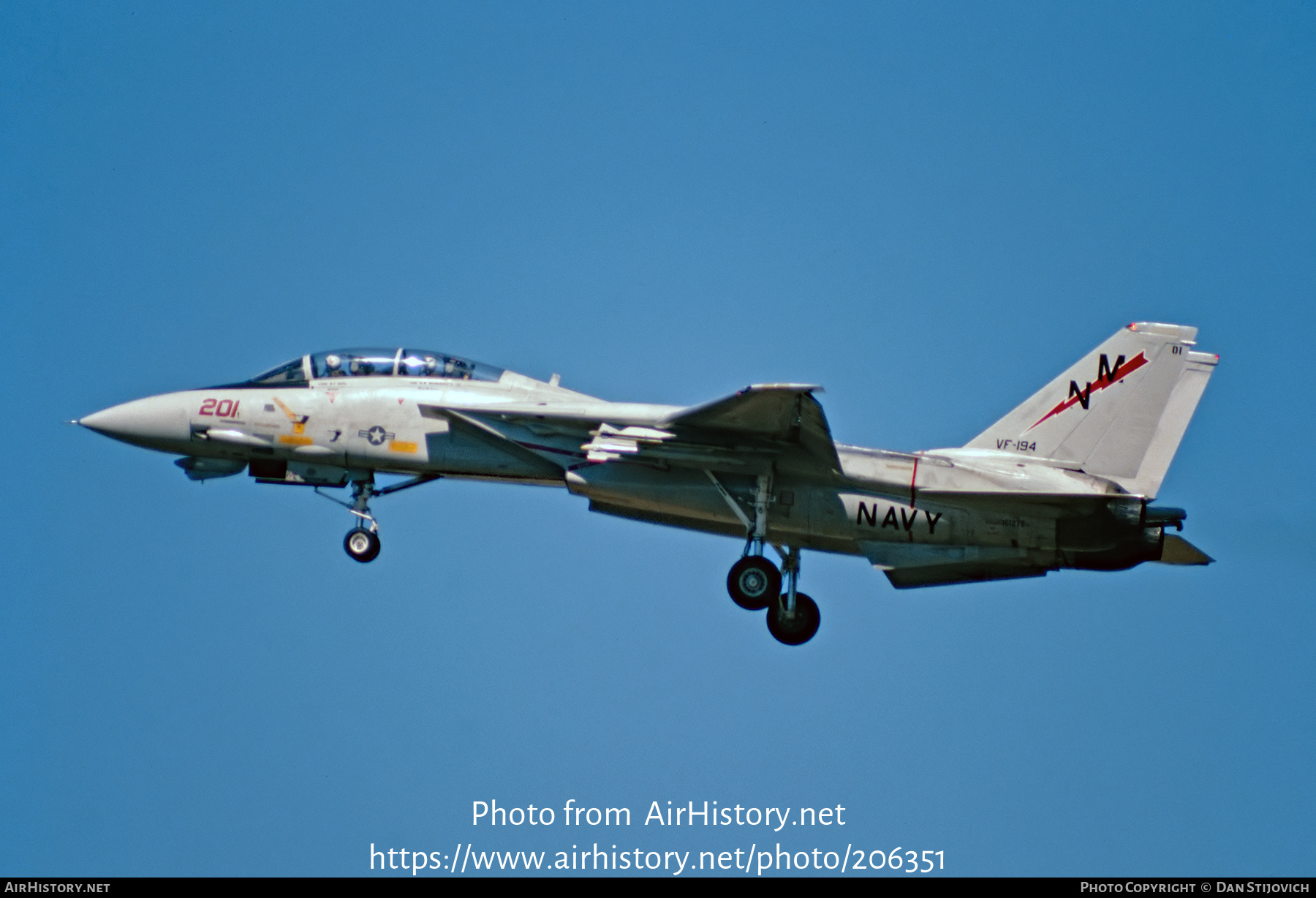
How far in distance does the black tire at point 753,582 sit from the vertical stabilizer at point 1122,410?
124 inches

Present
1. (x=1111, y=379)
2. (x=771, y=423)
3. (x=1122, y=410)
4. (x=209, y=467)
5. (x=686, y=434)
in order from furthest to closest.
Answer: (x=209, y=467) < (x=1111, y=379) < (x=1122, y=410) < (x=686, y=434) < (x=771, y=423)

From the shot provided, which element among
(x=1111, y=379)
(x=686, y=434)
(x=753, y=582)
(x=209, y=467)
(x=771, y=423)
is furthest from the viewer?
(x=209, y=467)

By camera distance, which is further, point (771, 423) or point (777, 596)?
point (777, 596)

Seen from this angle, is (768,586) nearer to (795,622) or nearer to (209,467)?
(795,622)

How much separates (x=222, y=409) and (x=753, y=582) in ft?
22.7

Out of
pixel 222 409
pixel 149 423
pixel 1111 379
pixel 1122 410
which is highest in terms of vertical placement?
pixel 1111 379

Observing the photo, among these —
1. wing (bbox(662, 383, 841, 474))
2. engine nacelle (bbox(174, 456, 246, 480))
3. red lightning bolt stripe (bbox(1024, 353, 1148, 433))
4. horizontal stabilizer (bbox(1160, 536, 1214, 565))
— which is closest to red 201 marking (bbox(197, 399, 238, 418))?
engine nacelle (bbox(174, 456, 246, 480))

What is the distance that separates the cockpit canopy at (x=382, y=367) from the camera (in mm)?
18297

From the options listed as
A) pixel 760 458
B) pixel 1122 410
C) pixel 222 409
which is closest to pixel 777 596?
pixel 760 458

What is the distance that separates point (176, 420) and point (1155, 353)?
39.6 feet

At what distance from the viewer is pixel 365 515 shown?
18.4 meters

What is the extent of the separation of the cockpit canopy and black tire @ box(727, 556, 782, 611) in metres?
3.86

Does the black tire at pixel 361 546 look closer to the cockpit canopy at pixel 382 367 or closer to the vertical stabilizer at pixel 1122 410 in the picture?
the cockpit canopy at pixel 382 367
